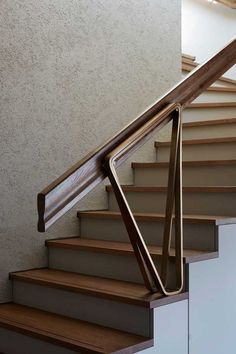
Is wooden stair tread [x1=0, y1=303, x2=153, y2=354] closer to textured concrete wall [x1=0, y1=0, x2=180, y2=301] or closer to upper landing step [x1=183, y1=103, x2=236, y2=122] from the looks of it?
textured concrete wall [x1=0, y1=0, x2=180, y2=301]

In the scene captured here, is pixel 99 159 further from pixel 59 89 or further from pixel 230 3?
pixel 230 3

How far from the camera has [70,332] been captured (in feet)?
7.13

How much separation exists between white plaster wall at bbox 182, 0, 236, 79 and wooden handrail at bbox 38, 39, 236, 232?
3.09 meters

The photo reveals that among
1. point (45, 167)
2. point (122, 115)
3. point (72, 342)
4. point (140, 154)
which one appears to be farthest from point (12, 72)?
point (72, 342)

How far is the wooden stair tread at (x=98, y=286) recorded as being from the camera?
6.91 ft

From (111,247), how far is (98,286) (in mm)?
281

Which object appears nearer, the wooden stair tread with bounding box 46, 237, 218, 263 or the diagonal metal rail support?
the diagonal metal rail support

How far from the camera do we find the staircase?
6.94 feet

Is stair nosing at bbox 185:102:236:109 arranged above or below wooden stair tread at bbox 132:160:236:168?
above

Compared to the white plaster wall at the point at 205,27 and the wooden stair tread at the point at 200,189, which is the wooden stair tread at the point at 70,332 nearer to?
the wooden stair tread at the point at 200,189

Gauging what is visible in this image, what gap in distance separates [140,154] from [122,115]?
325 mm

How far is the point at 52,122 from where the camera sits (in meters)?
3.05

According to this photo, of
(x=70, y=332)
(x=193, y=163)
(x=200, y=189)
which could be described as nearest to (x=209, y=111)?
(x=193, y=163)

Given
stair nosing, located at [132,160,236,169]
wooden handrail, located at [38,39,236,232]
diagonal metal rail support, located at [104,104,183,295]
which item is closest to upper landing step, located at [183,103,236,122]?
stair nosing, located at [132,160,236,169]
